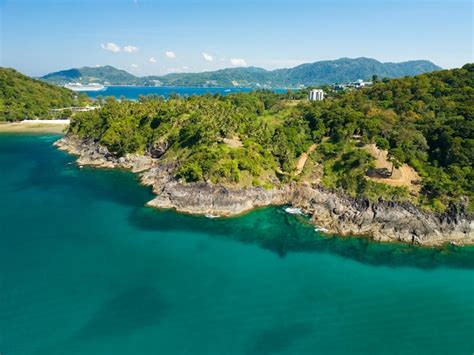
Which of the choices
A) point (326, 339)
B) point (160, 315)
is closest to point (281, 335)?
point (326, 339)

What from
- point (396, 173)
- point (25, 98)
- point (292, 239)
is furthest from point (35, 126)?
point (396, 173)

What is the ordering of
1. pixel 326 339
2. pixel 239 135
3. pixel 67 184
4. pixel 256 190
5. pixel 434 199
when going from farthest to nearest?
pixel 239 135 → pixel 67 184 → pixel 256 190 → pixel 434 199 → pixel 326 339

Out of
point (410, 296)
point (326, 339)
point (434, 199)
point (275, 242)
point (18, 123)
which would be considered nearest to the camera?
point (326, 339)

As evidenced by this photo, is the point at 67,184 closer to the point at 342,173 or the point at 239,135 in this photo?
the point at 239,135

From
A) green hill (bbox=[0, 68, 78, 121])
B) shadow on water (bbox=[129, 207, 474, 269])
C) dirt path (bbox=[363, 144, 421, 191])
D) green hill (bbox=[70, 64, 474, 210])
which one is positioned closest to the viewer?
shadow on water (bbox=[129, 207, 474, 269])

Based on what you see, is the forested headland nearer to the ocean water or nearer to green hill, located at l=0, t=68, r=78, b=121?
green hill, located at l=0, t=68, r=78, b=121

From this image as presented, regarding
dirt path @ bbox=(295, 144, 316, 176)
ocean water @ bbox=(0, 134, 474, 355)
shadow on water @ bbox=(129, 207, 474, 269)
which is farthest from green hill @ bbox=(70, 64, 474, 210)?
ocean water @ bbox=(0, 134, 474, 355)
